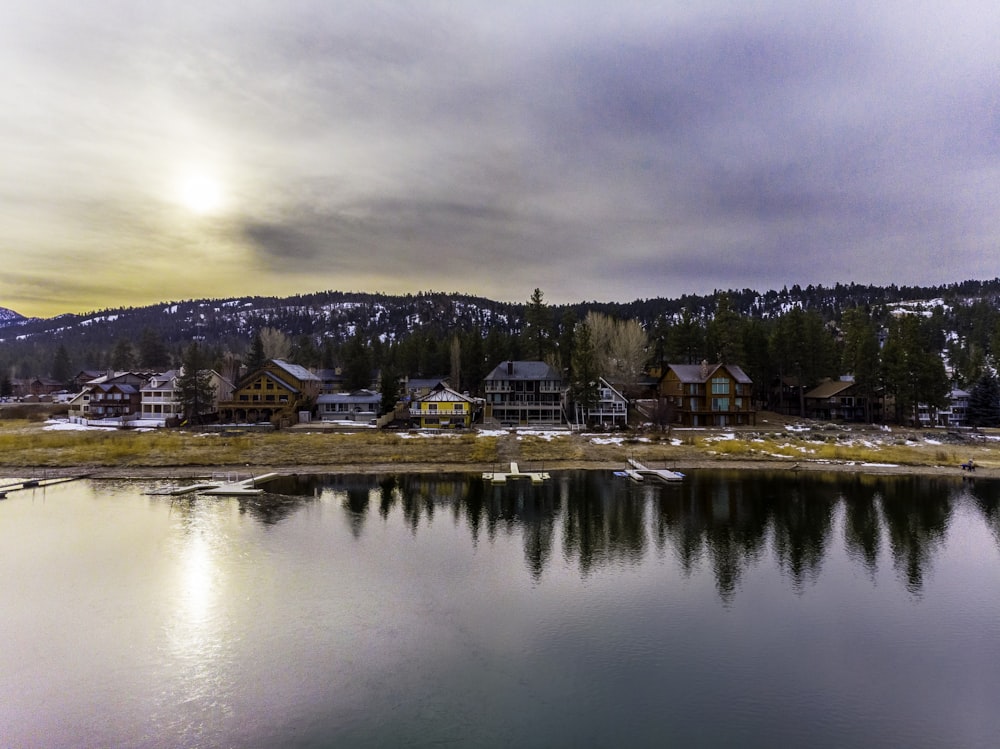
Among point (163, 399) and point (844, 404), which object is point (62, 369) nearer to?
point (163, 399)

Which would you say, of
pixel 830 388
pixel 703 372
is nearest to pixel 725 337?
pixel 703 372

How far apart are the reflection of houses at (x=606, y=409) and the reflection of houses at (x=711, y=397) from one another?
6541 mm

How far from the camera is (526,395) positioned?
7444cm

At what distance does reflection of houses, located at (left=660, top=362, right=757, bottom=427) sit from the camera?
71.9m

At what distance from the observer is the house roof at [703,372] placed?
71.6 metres

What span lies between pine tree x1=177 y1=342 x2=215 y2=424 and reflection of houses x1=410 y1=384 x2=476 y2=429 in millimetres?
28492

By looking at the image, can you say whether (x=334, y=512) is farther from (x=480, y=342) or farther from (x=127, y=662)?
(x=480, y=342)

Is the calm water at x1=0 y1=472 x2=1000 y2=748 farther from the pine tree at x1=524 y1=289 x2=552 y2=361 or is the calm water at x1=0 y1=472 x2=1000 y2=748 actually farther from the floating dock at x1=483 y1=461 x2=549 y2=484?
the pine tree at x1=524 y1=289 x2=552 y2=361

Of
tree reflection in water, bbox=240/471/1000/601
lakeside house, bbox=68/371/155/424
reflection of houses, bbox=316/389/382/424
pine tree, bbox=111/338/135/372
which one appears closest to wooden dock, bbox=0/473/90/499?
tree reflection in water, bbox=240/471/1000/601

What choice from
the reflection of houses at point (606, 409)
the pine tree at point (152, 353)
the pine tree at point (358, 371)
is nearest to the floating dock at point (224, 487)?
the reflection of houses at point (606, 409)

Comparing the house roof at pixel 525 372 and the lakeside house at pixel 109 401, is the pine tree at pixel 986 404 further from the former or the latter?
the lakeside house at pixel 109 401

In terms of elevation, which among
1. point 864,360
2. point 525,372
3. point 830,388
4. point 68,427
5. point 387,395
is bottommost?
point 68,427

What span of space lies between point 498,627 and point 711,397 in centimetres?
5833

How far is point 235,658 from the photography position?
18406mm
